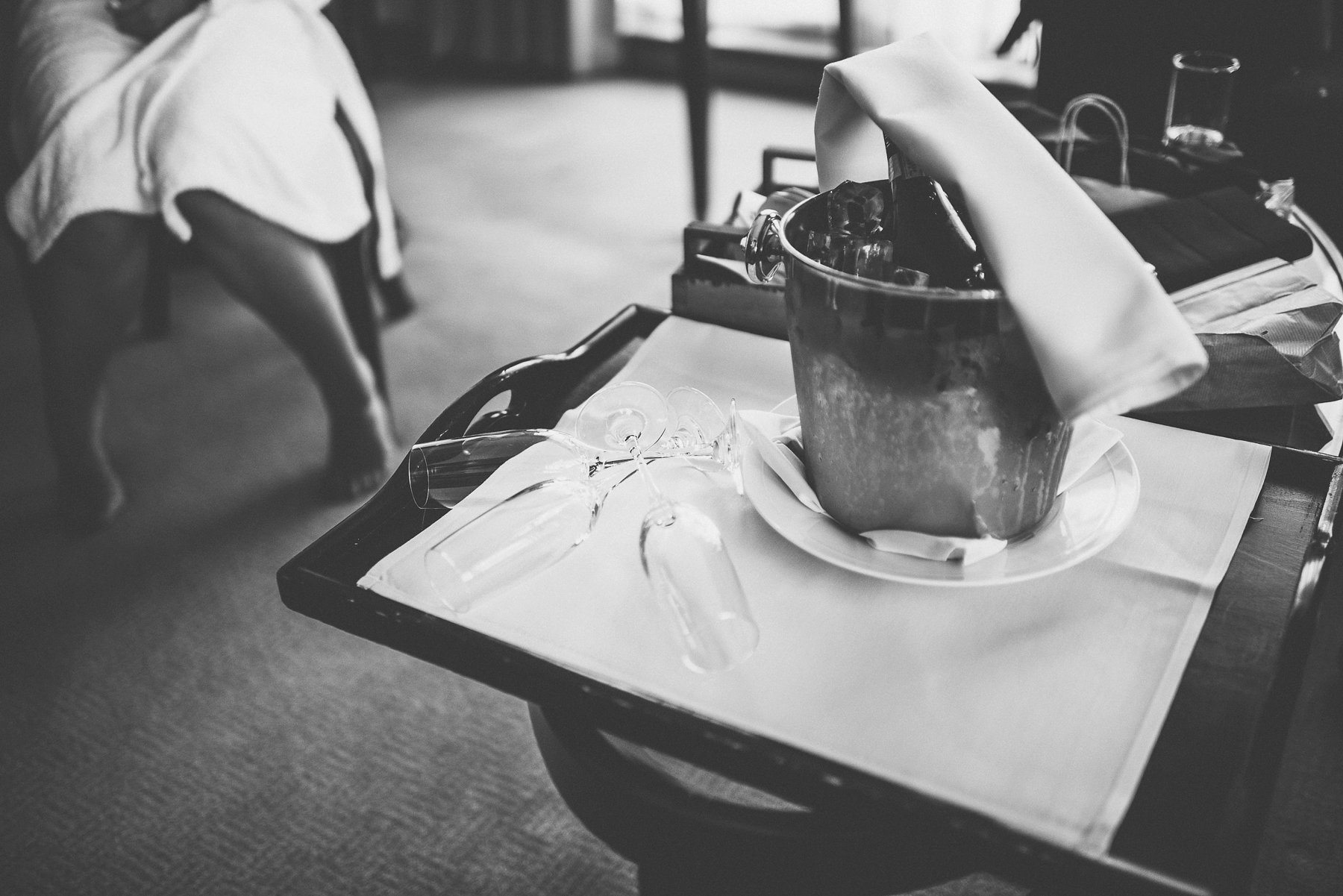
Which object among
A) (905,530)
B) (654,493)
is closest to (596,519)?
(654,493)

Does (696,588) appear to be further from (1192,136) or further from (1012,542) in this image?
(1192,136)

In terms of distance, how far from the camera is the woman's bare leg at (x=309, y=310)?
124cm

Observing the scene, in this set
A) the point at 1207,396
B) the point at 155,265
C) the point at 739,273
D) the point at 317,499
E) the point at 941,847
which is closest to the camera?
the point at 941,847

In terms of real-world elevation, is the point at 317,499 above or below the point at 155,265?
below

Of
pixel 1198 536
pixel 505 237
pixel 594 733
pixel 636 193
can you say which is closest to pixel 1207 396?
pixel 1198 536

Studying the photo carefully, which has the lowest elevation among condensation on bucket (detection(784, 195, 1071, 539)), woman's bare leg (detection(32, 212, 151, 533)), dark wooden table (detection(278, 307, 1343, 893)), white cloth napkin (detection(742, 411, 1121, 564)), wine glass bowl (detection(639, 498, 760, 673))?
woman's bare leg (detection(32, 212, 151, 533))

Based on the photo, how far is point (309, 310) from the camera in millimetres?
1283

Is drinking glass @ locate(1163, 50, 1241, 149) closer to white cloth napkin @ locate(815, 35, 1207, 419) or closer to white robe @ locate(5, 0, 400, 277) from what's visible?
white cloth napkin @ locate(815, 35, 1207, 419)

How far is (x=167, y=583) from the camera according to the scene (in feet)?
4.00

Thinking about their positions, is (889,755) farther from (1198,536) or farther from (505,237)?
(505,237)

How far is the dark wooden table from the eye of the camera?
33 cm

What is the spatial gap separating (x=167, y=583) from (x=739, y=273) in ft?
2.98

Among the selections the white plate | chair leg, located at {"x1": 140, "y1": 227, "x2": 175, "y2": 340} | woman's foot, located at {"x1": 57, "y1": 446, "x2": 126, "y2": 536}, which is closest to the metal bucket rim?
the white plate

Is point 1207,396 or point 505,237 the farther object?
point 505,237
